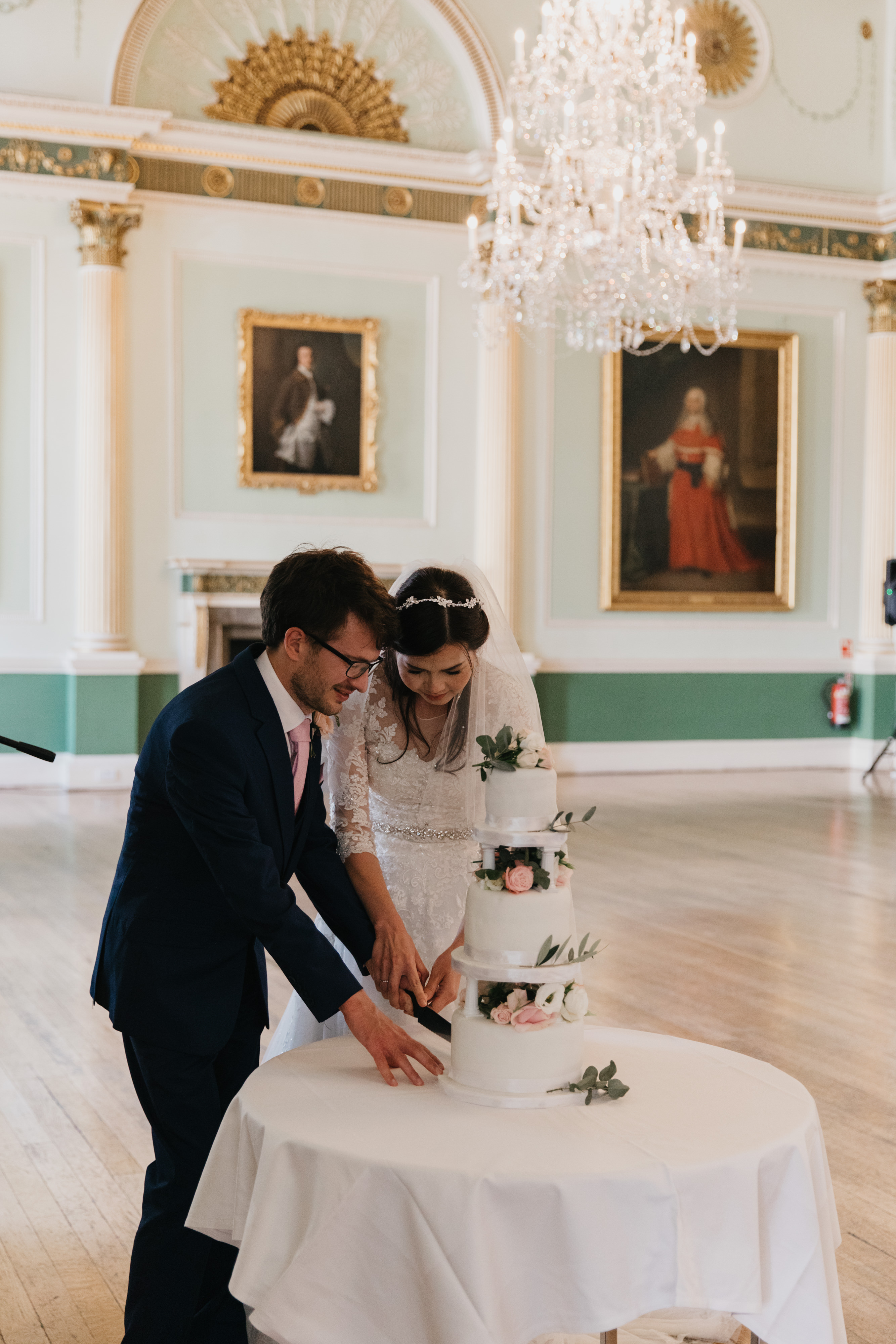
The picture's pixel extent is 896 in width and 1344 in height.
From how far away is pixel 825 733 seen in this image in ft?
45.6

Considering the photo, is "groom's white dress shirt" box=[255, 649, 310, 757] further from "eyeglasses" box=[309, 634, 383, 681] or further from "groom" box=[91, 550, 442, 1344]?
"eyeglasses" box=[309, 634, 383, 681]

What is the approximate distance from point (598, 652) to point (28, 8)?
7262mm

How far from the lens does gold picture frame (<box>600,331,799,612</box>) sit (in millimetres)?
12930

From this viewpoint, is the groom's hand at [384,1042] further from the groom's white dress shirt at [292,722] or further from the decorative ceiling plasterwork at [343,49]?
the decorative ceiling plasterwork at [343,49]

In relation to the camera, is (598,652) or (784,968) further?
(598,652)

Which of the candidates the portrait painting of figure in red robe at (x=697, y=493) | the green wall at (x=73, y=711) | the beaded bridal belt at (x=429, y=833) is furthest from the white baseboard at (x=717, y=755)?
the beaded bridal belt at (x=429, y=833)

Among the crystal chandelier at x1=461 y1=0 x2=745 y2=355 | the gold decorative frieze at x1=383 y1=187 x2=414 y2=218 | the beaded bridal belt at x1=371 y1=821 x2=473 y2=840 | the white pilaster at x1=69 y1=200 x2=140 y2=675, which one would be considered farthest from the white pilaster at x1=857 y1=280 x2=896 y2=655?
the beaded bridal belt at x1=371 y1=821 x2=473 y2=840

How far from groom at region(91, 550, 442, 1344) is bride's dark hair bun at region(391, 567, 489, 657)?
1.73ft

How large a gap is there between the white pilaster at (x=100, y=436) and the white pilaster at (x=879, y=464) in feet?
23.8

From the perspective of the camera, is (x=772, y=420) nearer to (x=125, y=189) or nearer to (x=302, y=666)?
(x=125, y=189)

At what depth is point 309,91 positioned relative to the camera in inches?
471

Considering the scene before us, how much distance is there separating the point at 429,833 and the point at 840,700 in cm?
1108

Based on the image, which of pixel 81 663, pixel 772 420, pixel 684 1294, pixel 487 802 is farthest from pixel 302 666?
pixel 772 420

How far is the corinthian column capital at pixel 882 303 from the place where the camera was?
45.2 ft
